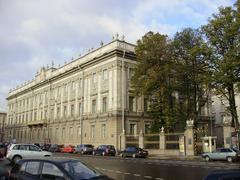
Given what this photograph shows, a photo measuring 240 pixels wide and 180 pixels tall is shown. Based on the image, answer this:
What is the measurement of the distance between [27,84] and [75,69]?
29.6 meters

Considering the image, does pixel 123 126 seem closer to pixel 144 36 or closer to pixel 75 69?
pixel 144 36

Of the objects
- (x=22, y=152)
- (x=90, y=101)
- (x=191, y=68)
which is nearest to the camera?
(x=22, y=152)

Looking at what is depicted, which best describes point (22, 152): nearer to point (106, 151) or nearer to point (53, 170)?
point (106, 151)

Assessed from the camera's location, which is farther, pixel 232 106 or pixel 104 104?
pixel 104 104

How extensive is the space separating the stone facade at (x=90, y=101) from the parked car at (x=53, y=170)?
39.4 metres

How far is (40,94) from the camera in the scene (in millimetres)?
76000

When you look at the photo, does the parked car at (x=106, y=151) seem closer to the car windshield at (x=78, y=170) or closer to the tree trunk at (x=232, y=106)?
the tree trunk at (x=232, y=106)

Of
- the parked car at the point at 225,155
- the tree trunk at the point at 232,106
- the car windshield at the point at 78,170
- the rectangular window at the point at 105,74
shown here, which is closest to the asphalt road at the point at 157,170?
the parked car at the point at 225,155

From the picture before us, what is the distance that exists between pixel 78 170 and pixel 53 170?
633 millimetres

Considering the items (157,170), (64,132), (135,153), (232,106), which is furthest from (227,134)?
(64,132)

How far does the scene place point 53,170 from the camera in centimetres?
825

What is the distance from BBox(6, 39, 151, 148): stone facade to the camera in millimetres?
50000

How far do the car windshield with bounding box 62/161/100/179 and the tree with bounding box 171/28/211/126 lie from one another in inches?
1159

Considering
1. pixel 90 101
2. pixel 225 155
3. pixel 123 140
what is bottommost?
pixel 225 155
